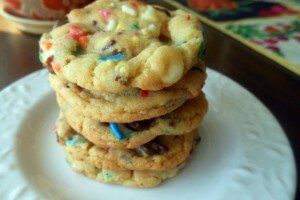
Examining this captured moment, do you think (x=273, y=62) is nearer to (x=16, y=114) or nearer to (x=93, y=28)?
(x=93, y=28)

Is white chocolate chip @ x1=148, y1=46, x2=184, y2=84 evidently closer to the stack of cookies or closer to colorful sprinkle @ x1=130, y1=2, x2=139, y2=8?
the stack of cookies

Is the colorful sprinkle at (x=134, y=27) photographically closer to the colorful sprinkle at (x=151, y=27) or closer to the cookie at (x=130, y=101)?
the colorful sprinkle at (x=151, y=27)

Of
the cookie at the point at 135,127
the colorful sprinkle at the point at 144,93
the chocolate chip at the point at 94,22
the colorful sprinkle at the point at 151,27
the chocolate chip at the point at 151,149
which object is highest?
the colorful sprinkle at the point at 151,27

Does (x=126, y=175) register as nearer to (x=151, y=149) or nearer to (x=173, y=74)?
(x=151, y=149)

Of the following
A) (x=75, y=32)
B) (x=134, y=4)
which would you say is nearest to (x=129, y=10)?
(x=134, y=4)

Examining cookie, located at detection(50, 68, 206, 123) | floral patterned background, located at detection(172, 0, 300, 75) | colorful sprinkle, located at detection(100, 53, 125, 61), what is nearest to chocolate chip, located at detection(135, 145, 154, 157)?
cookie, located at detection(50, 68, 206, 123)

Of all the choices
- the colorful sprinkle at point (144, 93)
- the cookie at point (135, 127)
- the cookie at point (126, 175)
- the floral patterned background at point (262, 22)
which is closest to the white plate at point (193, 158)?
the cookie at point (126, 175)
